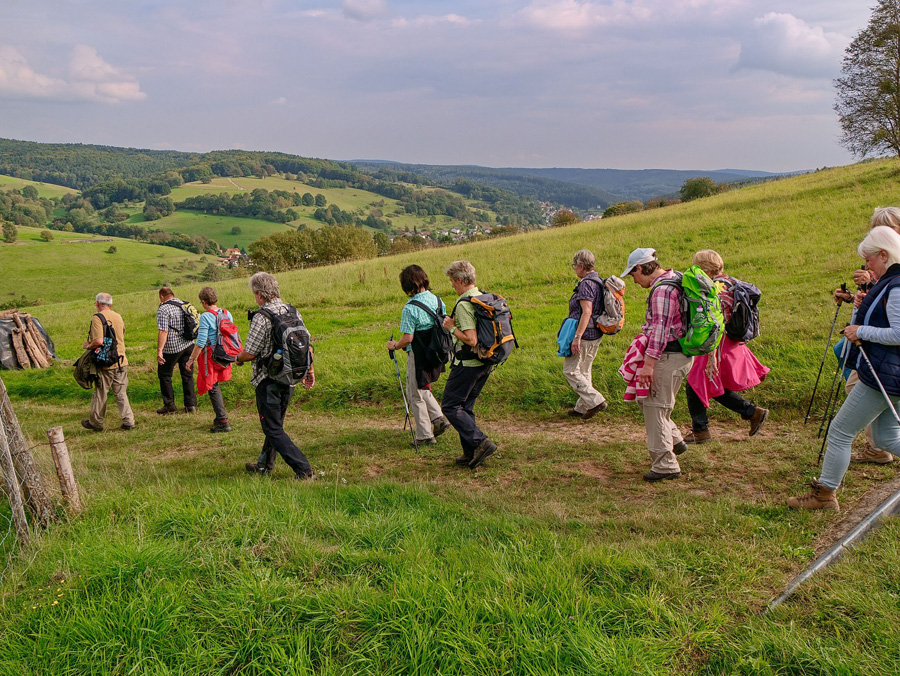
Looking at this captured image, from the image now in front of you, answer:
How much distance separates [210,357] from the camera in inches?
358

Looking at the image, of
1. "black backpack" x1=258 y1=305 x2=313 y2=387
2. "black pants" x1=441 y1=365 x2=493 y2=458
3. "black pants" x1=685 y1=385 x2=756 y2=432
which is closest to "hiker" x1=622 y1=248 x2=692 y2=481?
"black pants" x1=685 y1=385 x2=756 y2=432

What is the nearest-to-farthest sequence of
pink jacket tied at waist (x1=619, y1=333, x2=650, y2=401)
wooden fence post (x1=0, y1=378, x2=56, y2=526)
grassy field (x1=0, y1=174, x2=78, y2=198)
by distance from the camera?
wooden fence post (x1=0, y1=378, x2=56, y2=526) < pink jacket tied at waist (x1=619, y1=333, x2=650, y2=401) < grassy field (x1=0, y1=174, x2=78, y2=198)

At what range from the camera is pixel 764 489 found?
5.18m

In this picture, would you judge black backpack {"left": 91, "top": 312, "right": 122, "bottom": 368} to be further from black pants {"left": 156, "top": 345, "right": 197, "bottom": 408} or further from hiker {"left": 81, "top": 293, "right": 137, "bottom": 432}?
black pants {"left": 156, "top": 345, "right": 197, "bottom": 408}

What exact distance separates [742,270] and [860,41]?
22.1 meters

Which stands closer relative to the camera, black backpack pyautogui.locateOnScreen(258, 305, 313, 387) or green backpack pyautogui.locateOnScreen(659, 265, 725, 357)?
green backpack pyautogui.locateOnScreen(659, 265, 725, 357)

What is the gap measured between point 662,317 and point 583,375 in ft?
9.95

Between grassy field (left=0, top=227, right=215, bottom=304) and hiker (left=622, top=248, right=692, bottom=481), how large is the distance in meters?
67.8

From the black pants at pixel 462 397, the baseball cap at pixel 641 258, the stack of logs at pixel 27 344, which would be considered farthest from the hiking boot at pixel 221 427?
the stack of logs at pixel 27 344

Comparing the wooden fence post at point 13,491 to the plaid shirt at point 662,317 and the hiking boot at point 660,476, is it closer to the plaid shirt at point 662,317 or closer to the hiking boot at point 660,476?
the plaid shirt at point 662,317

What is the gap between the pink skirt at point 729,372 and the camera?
6.19 m

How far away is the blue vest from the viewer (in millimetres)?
3941

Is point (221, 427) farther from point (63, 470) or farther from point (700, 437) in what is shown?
point (700, 437)

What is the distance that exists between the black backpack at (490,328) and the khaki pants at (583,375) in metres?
2.07
